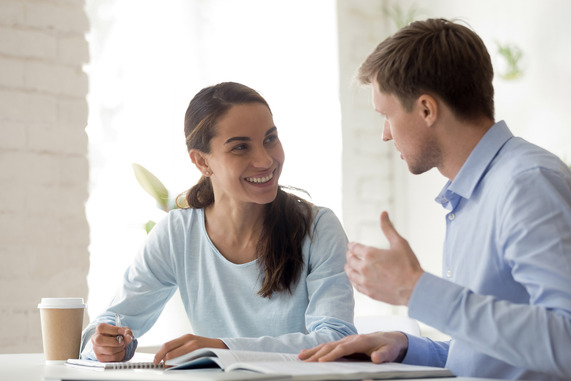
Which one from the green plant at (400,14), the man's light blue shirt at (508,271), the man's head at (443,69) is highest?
the green plant at (400,14)

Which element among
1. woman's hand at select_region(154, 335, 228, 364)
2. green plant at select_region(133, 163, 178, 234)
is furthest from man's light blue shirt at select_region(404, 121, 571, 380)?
green plant at select_region(133, 163, 178, 234)

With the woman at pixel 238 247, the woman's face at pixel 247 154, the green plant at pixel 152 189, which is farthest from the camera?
the green plant at pixel 152 189

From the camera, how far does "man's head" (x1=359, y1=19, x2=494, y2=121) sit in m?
1.14

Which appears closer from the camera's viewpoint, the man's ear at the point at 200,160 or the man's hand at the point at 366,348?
the man's hand at the point at 366,348

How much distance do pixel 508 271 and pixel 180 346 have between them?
543 millimetres

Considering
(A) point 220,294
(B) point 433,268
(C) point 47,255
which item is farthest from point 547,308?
(B) point 433,268

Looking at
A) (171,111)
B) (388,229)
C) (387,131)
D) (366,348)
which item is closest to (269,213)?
(387,131)

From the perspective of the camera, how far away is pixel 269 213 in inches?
71.2

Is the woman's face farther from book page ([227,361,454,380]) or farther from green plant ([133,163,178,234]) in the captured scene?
book page ([227,361,454,380])

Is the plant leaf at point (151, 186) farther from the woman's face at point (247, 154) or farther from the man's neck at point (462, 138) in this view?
the man's neck at point (462, 138)

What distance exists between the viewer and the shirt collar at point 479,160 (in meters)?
1.11

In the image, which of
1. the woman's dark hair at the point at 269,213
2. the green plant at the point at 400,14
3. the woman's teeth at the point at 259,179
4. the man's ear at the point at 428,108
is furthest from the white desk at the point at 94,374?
the green plant at the point at 400,14

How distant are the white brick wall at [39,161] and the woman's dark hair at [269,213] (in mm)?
635

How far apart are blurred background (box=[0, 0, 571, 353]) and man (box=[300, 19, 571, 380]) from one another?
1.34 metres
